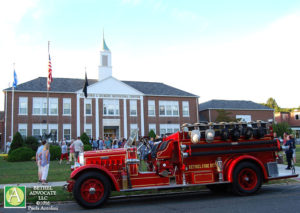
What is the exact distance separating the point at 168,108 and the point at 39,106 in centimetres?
1634

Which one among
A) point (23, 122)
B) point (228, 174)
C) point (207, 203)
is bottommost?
point (207, 203)

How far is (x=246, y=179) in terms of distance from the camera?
8531mm

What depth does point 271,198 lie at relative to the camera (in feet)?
26.6

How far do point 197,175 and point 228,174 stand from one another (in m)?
0.89

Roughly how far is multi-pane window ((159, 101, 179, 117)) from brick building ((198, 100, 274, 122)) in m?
6.69

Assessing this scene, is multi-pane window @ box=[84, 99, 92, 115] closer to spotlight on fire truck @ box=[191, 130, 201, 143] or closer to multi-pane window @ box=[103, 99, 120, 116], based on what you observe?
multi-pane window @ box=[103, 99, 120, 116]

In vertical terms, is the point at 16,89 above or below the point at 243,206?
above

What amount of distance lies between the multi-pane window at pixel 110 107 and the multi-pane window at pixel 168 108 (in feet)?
19.8

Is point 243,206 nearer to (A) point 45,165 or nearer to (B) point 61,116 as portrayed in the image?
(A) point 45,165

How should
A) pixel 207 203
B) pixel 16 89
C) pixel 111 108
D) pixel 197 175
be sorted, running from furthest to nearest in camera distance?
pixel 111 108 < pixel 16 89 < pixel 197 175 < pixel 207 203

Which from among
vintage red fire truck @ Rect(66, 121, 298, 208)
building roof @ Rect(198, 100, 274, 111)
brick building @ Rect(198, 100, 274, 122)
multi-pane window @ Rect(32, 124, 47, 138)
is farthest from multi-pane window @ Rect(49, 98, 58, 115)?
vintage red fire truck @ Rect(66, 121, 298, 208)

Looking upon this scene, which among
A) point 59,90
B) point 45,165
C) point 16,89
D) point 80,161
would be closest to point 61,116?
point 59,90

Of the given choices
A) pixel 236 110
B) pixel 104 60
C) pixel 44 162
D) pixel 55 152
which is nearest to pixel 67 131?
pixel 104 60

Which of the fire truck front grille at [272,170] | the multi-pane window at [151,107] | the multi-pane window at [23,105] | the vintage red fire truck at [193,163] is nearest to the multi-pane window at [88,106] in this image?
the multi-pane window at [23,105]
